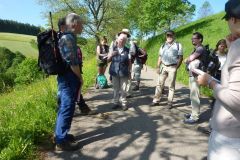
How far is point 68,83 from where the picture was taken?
5895 mm

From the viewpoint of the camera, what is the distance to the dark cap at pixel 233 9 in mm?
2461

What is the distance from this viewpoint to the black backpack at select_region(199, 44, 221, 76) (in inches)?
280

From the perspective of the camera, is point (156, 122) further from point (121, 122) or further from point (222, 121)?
point (222, 121)

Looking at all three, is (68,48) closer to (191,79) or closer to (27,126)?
(27,126)

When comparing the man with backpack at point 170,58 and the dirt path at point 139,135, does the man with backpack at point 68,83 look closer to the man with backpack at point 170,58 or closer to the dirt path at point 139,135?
the dirt path at point 139,135

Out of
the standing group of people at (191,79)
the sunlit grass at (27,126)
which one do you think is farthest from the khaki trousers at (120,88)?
the sunlit grass at (27,126)

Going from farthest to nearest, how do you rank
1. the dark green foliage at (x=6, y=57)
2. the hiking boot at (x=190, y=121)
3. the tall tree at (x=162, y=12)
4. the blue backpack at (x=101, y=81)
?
1. the dark green foliage at (x=6, y=57)
2. the tall tree at (x=162, y=12)
3. the blue backpack at (x=101, y=81)
4. the hiking boot at (x=190, y=121)

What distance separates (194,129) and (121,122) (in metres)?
1.55

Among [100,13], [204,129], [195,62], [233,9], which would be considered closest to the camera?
[233,9]

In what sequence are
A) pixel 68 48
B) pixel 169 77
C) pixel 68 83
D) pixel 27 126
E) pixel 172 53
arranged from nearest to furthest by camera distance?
pixel 68 48, pixel 68 83, pixel 27 126, pixel 172 53, pixel 169 77

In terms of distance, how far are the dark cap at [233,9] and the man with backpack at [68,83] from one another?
3.44m

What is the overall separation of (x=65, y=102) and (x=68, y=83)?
319mm

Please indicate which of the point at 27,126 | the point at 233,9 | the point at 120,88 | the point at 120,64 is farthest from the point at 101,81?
the point at 233,9

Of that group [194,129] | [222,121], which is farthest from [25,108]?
[222,121]
